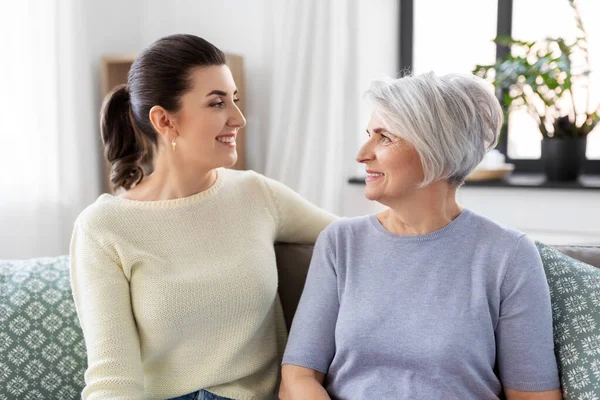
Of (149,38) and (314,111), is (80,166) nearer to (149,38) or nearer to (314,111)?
(149,38)

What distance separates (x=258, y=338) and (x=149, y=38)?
2.69 metres

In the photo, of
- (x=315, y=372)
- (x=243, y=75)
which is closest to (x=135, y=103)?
(x=315, y=372)

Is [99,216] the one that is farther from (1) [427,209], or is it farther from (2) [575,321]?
(2) [575,321]

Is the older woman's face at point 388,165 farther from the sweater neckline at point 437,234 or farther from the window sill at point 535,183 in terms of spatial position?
the window sill at point 535,183

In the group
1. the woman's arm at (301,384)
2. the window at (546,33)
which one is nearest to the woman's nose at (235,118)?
the woman's arm at (301,384)

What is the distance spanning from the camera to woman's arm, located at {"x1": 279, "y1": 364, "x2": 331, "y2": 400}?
147 cm

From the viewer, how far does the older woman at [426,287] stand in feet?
4.56

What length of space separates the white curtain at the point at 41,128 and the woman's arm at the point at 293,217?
1929 mm

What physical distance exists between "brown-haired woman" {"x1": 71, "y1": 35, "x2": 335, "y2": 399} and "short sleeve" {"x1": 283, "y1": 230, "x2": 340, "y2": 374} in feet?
0.46

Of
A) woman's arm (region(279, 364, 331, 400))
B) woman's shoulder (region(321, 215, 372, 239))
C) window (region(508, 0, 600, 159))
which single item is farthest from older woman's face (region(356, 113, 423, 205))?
window (region(508, 0, 600, 159))

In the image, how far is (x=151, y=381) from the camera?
161cm

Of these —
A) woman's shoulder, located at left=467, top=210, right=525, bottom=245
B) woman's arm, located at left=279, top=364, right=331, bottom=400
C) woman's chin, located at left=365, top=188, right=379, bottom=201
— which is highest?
woman's chin, located at left=365, top=188, right=379, bottom=201

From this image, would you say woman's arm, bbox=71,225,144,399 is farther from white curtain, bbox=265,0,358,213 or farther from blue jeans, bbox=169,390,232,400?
white curtain, bbox=265,0,358,213

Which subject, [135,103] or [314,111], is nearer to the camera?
[135,103]
